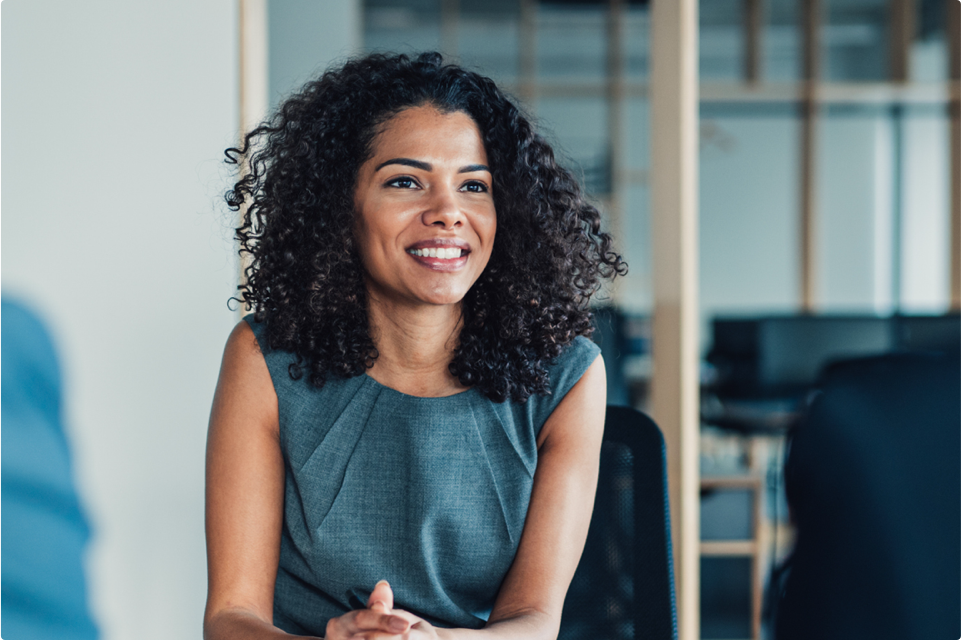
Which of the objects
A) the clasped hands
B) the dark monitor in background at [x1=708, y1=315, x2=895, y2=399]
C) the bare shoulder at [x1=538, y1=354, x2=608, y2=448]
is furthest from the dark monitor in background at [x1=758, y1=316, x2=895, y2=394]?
the clasped hands

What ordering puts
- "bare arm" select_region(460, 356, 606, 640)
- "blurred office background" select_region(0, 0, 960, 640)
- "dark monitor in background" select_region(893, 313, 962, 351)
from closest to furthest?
"bare arm" select_region(460, 356, 606, 640), "blurred office background" select_region(0, 0, 960, 640), "dark monitor in background" select_region(893, 313, 962, 351)

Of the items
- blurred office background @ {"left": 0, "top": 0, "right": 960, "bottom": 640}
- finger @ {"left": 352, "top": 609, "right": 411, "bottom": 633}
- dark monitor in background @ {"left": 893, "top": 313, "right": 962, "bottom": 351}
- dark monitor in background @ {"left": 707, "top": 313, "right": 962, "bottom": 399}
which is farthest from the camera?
dark monitor in background @ {"left": 707, "top": 313, "right": 962, "bottom": 399}

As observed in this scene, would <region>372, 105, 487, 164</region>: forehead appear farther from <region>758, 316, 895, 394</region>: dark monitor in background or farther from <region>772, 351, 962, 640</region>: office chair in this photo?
<region>758, 316, 895, 394</region>: dark monitor in background

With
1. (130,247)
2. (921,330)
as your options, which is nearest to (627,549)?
(130,247)

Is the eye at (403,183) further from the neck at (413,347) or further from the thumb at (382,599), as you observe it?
the thumb at (382,599)

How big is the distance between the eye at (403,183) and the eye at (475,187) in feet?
0.24

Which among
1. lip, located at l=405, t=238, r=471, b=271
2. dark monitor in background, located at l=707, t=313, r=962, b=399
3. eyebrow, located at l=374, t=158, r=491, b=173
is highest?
eyebrow, located at l=374, t=158, r=491, b=173

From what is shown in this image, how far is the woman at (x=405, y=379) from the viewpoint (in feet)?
3.60

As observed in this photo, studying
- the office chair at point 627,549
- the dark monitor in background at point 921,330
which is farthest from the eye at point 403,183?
the dark monitor in background at point 921,330

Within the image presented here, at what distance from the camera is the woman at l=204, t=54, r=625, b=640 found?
110 centimetres

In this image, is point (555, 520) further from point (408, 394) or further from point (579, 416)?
point (408, 394)

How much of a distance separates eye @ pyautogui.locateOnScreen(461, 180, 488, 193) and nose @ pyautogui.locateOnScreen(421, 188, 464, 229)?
1.7 inches

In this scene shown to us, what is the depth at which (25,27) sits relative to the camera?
3.85ft

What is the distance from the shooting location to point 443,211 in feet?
3.63
